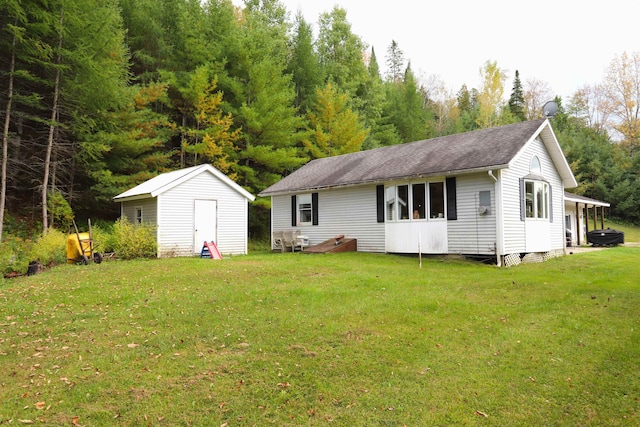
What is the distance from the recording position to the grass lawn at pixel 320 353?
12.4 feet

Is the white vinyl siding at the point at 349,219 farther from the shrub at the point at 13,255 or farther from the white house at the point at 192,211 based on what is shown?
the shrub at the point at 13,255

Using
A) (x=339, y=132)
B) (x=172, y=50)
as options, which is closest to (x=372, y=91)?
(x=339, y=132)

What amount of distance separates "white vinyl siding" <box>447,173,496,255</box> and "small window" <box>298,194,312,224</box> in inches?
266

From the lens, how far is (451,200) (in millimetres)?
13742

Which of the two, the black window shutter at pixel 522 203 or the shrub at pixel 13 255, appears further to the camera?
the black window shutter at pixel 522 203

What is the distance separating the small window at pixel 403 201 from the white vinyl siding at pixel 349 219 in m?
0.99

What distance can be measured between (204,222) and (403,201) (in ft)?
26.0

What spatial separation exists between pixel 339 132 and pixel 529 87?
29.2 meters

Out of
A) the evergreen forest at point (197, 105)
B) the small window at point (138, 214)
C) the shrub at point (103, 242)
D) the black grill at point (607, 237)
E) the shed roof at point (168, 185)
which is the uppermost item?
the evergreen forest at point (197, 105)

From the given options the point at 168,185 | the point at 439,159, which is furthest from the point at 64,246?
the point at 439,159

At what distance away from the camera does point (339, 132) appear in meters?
28.1

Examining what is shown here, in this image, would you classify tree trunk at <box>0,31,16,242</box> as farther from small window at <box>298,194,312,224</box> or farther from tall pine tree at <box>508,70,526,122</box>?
tall pine tree at <box>508,70,526,122</box>

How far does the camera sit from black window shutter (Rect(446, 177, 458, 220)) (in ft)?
44.9

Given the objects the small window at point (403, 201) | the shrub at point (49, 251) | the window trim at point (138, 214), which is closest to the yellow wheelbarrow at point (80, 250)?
the shrub at point (49, 251)
